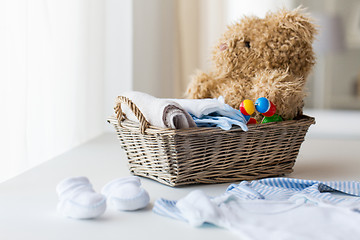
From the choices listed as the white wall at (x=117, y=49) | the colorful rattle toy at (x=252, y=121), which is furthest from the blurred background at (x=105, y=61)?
the colorful rattle toy at (x=252, y=121)

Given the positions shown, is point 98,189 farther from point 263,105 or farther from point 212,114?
point 263,105

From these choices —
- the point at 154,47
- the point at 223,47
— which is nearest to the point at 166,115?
the point at 223,47

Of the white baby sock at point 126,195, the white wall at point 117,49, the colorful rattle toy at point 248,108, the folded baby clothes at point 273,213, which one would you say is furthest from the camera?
the white wall at point 117,49

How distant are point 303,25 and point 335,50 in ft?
6.21

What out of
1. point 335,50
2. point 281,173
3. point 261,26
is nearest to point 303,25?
point 261,26

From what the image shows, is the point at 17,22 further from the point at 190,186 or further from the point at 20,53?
the point at 190,186

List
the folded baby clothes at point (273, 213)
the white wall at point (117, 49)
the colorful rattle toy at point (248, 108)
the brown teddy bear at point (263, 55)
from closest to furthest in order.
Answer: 1. the folded baby clothes at point (273, 213)
2. the colorful rattle toy at point (248, 108)
3. the brown teddy bear at point (263, 55)
4. the white wall at point (117, 49)

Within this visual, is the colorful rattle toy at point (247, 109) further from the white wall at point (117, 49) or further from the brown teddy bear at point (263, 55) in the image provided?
the white wall at point (117, 49)

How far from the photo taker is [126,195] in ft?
2.53

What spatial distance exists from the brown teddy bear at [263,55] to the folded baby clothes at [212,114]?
155 mm

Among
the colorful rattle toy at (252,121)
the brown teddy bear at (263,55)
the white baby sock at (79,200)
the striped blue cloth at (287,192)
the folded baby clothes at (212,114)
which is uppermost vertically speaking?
the brown teddy bear at (263,55)

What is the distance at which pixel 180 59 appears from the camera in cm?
251

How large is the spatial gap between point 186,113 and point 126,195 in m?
0.20

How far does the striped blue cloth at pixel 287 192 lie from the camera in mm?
774
